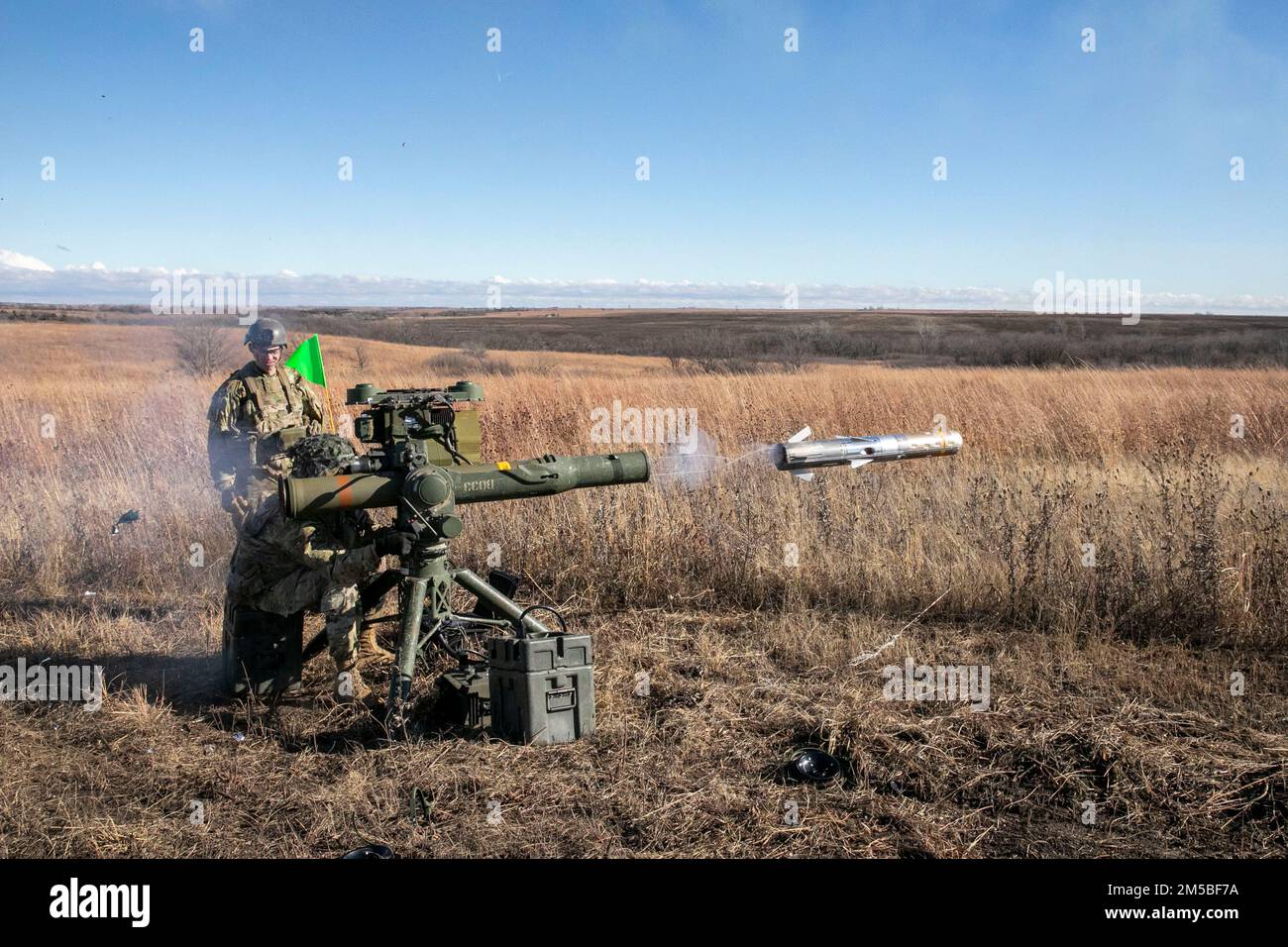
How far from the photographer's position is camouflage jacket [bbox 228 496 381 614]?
15.8ft

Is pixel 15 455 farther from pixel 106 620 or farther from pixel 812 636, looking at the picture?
pixel 812 636

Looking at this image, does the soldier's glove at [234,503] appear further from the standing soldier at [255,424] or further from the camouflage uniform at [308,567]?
the camouflage uniform at [308,567]

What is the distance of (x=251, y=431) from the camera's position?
611 cm

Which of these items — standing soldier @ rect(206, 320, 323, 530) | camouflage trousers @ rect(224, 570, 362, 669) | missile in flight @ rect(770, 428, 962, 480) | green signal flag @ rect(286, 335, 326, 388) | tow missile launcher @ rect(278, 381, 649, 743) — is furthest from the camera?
green signal flag @ rect(286, 335, 326, 388)

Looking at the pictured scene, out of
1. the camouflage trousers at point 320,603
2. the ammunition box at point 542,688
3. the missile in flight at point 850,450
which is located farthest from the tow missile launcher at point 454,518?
the missile in flight at point 850,450

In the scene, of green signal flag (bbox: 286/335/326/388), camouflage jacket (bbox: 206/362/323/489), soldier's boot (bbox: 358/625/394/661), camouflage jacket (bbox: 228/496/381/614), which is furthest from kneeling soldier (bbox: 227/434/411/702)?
green signal flag (bbox: 286/335/326/388)

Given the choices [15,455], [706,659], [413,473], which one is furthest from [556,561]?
[15,455]

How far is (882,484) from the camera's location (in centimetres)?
852

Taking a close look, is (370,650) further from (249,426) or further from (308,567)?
(249,426)

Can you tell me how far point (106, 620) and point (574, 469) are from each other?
147 inches

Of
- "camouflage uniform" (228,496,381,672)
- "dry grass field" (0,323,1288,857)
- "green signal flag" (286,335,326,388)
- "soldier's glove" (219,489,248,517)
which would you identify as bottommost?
"dry grass field" (0,323,1288,857)

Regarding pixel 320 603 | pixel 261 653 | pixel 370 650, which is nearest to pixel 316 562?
pixel 320 603

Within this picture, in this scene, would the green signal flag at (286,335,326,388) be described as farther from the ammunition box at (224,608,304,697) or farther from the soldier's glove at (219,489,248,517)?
the ammunition box at (224,608,304,697)
